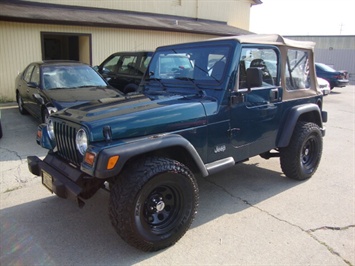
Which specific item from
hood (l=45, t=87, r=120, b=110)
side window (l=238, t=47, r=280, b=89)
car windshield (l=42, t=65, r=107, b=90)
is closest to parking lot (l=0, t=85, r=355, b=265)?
hood (l=45, t=87, r=120, b=110)

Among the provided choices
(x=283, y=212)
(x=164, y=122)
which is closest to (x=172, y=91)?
(x=164, y=122)

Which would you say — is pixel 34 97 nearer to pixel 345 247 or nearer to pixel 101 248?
pixel 101 248

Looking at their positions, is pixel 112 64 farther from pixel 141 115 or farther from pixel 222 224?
pixel 222 224

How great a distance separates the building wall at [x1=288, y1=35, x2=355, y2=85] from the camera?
26.1 metres

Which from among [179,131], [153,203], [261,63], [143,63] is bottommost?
[153,203]

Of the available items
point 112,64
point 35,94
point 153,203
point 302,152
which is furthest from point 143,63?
point 153,203

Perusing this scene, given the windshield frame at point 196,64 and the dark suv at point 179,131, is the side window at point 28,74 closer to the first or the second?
the dark suv at point 179,131

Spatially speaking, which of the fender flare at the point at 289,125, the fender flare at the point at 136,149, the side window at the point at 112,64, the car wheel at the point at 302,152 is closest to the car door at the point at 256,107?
the fender flare at the point at 289,125

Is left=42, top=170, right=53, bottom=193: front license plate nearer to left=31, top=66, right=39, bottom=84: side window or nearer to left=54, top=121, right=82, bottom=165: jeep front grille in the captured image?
left=54, top=121, right=82, bottom=165: jeep front grille

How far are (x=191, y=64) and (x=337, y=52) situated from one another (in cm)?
2681

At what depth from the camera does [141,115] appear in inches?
119

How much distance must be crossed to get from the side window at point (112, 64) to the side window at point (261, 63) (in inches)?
244

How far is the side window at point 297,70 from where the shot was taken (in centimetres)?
444

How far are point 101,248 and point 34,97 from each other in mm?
4900
